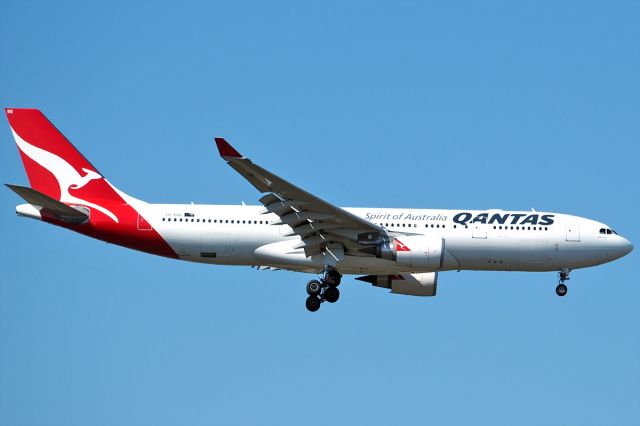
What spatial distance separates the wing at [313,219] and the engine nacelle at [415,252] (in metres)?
0.53

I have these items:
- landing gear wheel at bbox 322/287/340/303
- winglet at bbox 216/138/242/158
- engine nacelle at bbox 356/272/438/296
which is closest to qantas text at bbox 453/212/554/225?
engine nacelle at bbox 356/272/438/296

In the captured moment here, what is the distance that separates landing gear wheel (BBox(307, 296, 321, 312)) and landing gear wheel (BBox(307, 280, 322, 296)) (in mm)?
323

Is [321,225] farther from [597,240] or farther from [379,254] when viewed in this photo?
[597,240]

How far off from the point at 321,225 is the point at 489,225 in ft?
20.8

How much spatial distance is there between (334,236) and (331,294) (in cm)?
236

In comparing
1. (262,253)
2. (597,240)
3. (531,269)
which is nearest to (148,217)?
(262,253)

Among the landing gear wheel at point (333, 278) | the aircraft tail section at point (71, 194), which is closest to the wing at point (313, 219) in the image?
the landing gear wheel at point (333, 278)

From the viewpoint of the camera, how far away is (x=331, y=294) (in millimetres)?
38188

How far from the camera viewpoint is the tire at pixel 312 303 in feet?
125

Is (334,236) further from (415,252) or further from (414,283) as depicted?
(414,283)

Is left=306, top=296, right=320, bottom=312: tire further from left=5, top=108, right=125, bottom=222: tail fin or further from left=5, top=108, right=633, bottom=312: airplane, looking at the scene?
left=5, top=108, right=125, bottom=222: tail fin

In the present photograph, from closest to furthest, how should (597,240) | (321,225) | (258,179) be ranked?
(258,179), (321,225), (597,240)

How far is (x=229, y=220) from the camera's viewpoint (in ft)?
125

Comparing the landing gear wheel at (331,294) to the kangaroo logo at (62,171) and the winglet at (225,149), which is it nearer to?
the winglet at (225,149)
